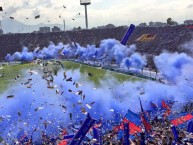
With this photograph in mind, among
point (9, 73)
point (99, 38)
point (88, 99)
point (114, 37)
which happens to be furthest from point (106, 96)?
point (99, 38)

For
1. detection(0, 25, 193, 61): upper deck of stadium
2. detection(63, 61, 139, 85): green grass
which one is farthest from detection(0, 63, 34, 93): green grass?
detection(0, 25, 193, 61): upper deck of stadium

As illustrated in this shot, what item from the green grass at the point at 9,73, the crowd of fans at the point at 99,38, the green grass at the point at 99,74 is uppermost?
the crowd of fans at the point at 99,38

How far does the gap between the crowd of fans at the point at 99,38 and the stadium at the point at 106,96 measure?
482 mm

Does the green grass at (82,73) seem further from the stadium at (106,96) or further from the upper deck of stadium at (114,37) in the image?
the upper deck of stadium at (114,37)

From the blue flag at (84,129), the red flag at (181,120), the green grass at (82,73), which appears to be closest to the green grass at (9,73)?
the green grass at (82,73)

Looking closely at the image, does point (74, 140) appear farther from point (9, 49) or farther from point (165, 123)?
point (9, 49)

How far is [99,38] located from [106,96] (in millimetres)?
58093

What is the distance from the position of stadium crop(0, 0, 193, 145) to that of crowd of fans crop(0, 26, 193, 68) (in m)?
0.48

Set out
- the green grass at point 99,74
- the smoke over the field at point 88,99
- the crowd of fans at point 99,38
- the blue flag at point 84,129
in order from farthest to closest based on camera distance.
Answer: the crowd of fans at point 99,38
the green grass at point 99,74
the smoke over the field at point 88,99
the blue flag at point 84,129

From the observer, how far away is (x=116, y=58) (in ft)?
207

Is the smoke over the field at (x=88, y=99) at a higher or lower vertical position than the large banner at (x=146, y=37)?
lower

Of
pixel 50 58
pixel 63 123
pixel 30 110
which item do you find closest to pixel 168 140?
pixel 63 123

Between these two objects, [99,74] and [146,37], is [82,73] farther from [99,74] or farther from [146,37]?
[146,37]

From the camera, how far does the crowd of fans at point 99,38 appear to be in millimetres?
70875
